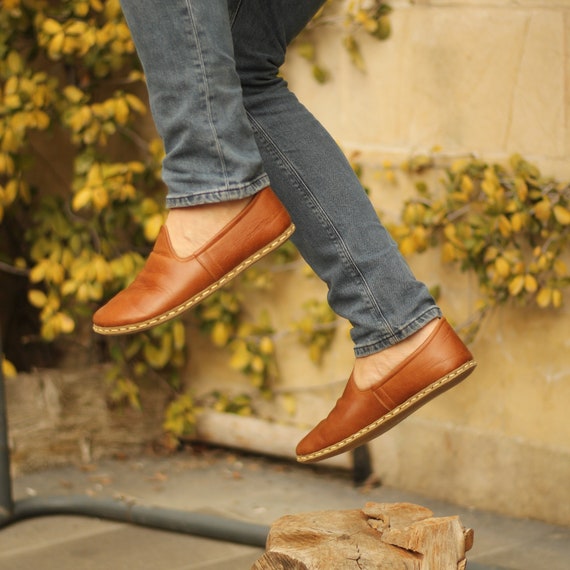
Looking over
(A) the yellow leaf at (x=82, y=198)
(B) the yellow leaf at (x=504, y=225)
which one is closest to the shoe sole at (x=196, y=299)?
(B) the yellow leaf at (x=504, y=225)

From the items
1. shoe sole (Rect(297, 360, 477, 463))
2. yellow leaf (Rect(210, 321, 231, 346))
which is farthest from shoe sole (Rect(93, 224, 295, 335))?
yellow leaf (Rect(210, 321, 231, 346))

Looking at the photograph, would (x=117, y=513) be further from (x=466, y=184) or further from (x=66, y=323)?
(x=466, y=184)

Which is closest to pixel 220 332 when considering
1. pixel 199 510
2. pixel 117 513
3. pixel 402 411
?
pixel 199 510

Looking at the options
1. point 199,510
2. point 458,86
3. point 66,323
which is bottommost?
point 199,510

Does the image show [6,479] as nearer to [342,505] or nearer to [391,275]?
[342,505]

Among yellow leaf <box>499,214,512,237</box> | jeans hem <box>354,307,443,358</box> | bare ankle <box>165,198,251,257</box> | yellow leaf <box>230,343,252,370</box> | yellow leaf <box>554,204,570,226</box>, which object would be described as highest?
bare ankle <box>165,198,251,257</box>

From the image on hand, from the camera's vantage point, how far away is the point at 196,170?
60.2 inches

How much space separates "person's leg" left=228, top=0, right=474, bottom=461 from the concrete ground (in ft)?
2.00

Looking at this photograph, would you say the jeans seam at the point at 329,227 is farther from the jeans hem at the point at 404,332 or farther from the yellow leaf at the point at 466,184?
the yellow leaf at the point at 466,184

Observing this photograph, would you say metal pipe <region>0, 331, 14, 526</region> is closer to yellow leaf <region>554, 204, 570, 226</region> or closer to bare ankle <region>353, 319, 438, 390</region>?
bare ankle <region>353, 319, 438, 390</region>

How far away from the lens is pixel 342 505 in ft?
9.34

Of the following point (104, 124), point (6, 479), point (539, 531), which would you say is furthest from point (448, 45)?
point (6, 479)

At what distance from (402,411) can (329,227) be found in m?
0.34

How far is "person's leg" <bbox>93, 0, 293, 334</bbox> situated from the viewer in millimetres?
1474
